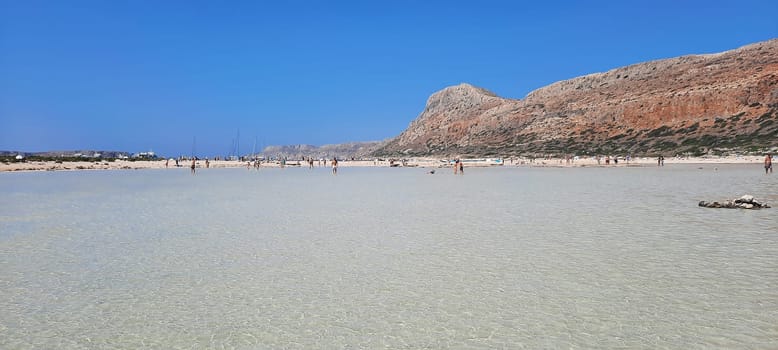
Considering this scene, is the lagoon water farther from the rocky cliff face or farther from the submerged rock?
the rocky cliff face

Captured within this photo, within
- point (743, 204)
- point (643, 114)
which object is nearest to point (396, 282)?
point (743, 204)

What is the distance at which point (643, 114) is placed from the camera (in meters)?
105

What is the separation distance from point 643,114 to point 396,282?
365 ft

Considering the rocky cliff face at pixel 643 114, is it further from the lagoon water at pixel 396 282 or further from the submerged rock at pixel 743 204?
the lagoon water at pixel 396 282

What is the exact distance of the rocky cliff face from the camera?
8825 cm

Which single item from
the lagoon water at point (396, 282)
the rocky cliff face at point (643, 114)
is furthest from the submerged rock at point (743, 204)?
the rocky cliff face at point (643, 114)

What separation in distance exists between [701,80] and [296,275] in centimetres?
11864

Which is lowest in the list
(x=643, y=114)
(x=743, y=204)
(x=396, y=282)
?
(x=396, y=282)

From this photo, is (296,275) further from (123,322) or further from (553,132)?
(553,132)

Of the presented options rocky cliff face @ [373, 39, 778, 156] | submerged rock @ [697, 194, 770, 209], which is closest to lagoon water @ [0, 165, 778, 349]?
submerged rock @ [697, 194, 770, 209]

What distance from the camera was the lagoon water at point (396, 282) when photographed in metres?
5.36

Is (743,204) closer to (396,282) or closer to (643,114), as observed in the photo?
(396,282)

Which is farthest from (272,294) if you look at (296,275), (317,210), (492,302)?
(317,210)

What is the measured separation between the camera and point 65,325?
5699 millimetres
